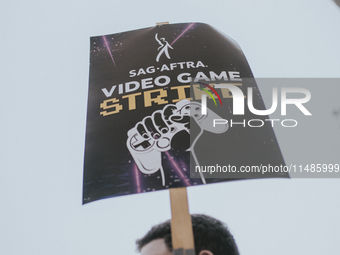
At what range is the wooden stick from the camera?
1.09 m

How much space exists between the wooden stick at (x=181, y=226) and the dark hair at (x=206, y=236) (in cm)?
15

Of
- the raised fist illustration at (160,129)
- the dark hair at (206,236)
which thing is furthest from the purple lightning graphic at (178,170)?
the dark hair at (206,236)

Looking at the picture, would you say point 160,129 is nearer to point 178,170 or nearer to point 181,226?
point 178,170

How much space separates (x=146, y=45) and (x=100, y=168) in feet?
2.74

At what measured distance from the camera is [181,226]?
3.65 feet

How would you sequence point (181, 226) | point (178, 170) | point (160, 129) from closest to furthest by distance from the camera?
point (181, 226) → point (178, 170) → point (160, 129)

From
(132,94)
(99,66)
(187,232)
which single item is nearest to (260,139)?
(187,232)

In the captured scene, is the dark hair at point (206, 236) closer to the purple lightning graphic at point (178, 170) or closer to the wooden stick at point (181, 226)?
the wooden stick at point (181, 226)

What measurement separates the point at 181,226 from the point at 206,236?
0.76 feet

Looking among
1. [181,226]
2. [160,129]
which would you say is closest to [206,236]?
[181,226]

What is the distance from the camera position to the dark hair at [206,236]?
4.13 ft

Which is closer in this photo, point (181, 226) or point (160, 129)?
point (181, 226)

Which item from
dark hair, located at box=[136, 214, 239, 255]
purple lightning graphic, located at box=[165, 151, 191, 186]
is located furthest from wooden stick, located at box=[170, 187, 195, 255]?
dark hair, located at box=[136, 214, 239, 255]

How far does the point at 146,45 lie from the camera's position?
178 cm
